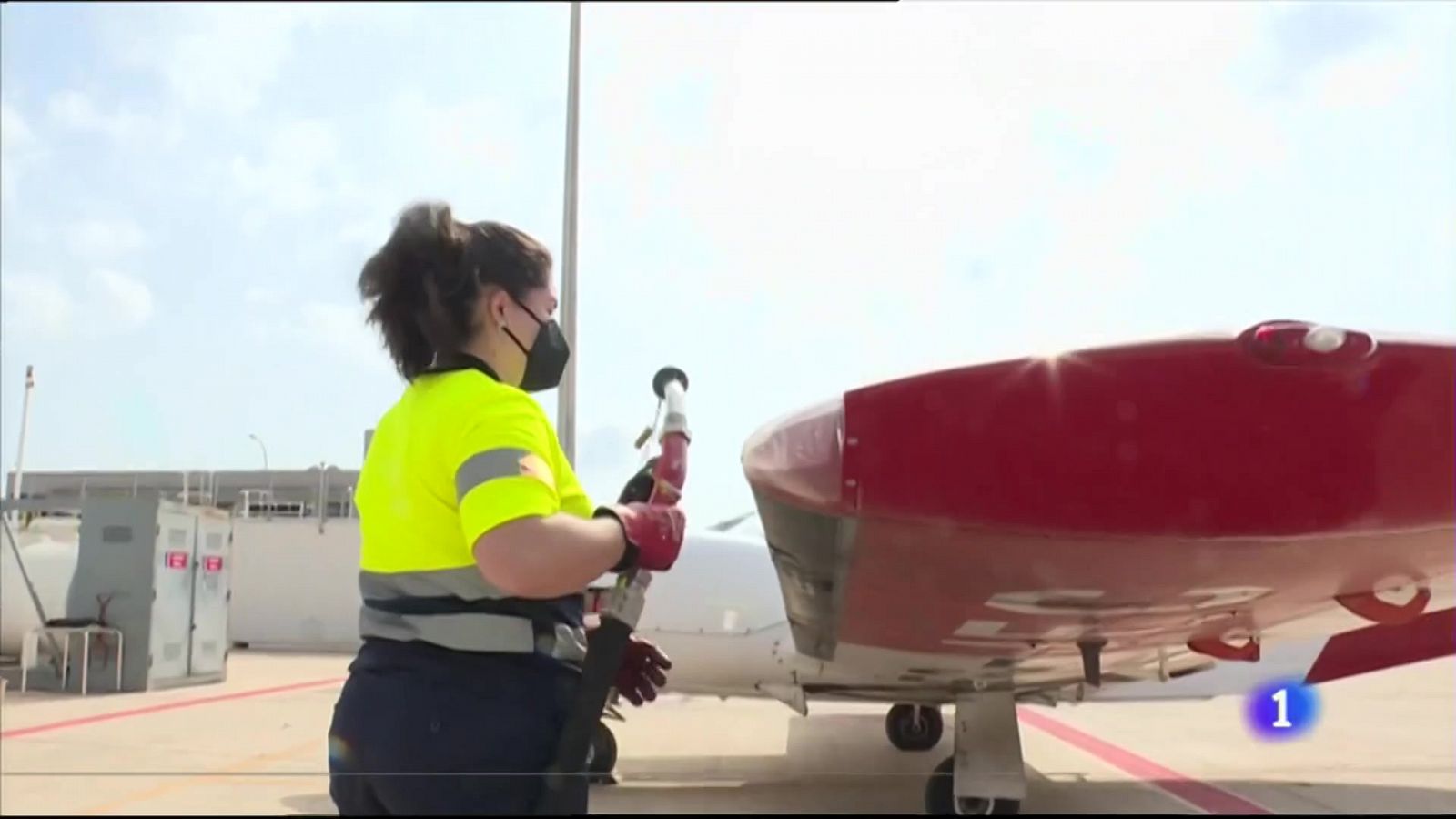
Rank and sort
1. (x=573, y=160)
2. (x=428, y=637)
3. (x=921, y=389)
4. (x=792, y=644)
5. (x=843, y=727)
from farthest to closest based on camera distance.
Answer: (x=843, y=727), (x=792, y=644), (x=573, y=160), (x=921, y=389), (x=428, y=637)

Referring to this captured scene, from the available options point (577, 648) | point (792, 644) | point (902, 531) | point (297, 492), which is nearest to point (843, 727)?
point (792, 644)

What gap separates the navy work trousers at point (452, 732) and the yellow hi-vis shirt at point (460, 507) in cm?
2

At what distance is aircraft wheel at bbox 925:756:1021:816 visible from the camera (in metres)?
3.42

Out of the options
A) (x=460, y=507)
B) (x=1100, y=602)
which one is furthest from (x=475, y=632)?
(x=1100, y=602)

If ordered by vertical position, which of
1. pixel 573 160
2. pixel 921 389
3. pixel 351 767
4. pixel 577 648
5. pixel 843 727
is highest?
pixel 573 160

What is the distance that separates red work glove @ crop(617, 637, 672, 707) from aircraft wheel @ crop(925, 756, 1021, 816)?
223 cm

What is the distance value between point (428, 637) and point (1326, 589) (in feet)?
5.44

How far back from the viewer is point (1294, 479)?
138cm

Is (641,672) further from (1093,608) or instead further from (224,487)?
(224,487)

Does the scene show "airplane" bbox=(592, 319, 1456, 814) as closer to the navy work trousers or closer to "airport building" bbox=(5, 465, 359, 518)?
the navy work trousers

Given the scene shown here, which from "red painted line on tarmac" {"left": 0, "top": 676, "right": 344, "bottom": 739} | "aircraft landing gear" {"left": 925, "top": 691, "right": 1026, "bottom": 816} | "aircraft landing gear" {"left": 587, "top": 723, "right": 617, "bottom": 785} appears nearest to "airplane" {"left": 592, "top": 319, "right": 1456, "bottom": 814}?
"aircraft landing gear" {"left": 587, "top": 723, "right": 617, "bottom": 785}

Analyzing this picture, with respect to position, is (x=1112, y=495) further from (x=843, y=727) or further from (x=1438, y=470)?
(x=843, y=727)

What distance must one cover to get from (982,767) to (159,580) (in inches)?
264

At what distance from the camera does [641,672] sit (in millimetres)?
1414
